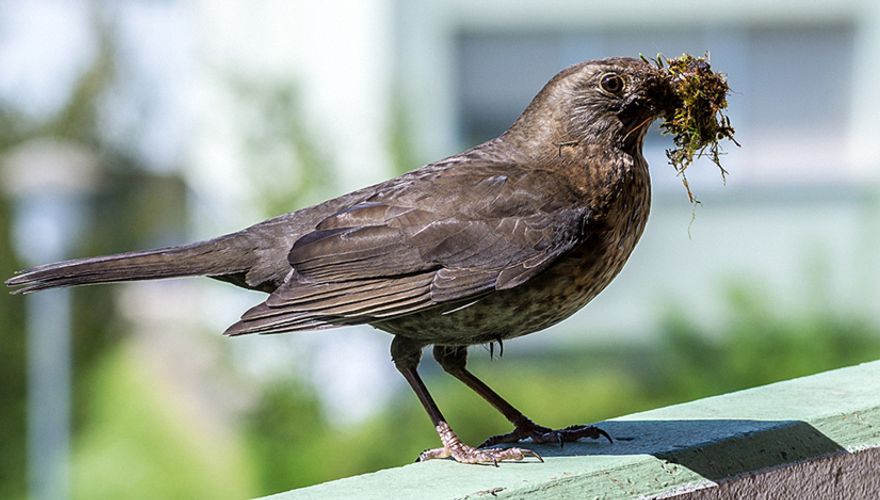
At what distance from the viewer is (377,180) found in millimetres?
9164

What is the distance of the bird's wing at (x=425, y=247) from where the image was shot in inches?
113

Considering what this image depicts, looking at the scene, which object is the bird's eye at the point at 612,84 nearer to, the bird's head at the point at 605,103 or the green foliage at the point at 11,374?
the bird's head at the point at 605,103

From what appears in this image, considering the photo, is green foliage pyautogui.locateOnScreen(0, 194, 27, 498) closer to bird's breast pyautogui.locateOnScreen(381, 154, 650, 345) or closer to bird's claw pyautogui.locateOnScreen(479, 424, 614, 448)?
bird's claw pyautogui.locateOnScreen(479, 424, 614, 448)

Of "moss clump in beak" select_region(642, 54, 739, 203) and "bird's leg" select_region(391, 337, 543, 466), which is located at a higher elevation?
"moss clump in beak" select_region(642, 54, 739, 203)

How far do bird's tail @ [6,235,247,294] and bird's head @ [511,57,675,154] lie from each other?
77 cm

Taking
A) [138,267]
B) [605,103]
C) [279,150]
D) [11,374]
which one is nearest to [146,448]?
[279,150]

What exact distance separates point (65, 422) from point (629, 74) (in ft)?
25.7

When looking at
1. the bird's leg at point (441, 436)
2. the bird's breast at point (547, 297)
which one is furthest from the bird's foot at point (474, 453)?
the bird's breast at point (547, 297)

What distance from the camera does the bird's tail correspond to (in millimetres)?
2996

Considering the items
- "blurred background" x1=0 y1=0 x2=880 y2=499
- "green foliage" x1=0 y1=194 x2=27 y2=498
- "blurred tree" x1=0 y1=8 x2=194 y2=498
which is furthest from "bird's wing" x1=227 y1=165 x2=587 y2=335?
"green foliage" x1=0 y1=194 x2=27 y2=498

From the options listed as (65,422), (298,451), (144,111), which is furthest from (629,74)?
(144,111)

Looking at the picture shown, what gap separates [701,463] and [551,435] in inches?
17.2

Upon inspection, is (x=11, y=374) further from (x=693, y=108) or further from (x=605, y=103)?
(x=693, y=108)

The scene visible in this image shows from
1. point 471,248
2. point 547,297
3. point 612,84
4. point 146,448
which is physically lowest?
point 146,448
